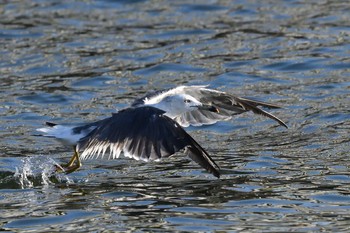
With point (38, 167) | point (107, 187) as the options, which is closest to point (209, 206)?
point (107, 187)

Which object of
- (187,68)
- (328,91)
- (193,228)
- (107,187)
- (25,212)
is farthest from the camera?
(187,68)

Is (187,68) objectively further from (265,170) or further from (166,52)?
(265,170)

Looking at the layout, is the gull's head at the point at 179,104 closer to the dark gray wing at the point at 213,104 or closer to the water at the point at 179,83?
the dark gray wing at the point at 213,104

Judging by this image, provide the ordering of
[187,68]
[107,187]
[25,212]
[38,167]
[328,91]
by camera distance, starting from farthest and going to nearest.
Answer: [187,68] < [328,91] < [38,167] < [107,187] < [25,212]

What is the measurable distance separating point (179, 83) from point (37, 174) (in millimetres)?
4590

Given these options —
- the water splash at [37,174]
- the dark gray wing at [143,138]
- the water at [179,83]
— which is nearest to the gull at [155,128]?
the dark gray wing at [143,138]

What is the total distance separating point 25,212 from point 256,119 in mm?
4849

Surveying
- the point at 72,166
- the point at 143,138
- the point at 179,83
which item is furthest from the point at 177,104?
the point at 179,83

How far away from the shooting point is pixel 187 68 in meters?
14.9

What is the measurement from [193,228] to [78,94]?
643cm

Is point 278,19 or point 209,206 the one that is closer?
point 209,206

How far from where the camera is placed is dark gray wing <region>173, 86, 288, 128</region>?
1042 centimetres

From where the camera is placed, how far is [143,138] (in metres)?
8.81

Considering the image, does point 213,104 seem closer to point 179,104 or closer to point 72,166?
point 179,104
